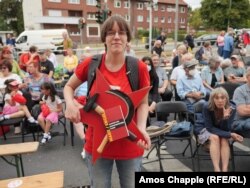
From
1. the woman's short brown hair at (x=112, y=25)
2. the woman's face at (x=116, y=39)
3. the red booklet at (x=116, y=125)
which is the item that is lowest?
the red booklet at (x=116, y=125)

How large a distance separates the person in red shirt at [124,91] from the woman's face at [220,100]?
7.98 feet

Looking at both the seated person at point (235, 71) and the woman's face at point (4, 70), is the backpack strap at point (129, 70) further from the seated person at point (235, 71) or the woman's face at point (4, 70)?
the seated person at point (235, 71)

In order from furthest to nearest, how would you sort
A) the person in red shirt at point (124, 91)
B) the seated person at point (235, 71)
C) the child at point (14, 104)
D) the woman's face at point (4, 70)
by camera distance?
the seated person at point (235, 71), the woman's face at point (4, 70), the child at point (14, 104), the person in red shirt at point (124, 91)

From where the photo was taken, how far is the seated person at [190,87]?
20.2 ft

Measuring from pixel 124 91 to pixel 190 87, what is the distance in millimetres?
4494

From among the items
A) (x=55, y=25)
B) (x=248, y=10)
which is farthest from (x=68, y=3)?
(x=248, y=10)

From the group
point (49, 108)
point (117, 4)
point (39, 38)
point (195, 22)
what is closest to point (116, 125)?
point (49, 108)

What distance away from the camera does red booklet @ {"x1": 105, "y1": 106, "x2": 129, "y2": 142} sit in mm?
1940

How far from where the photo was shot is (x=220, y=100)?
4305 mm

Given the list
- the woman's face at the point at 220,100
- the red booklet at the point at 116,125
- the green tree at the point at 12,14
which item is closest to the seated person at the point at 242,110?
the woman's face at the point at 220,100

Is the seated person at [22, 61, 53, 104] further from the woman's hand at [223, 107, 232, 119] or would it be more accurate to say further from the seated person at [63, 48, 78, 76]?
the woman's hand at [223, 107, 232, 119]

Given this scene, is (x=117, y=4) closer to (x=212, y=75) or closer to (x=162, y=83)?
(x=162, y=83)

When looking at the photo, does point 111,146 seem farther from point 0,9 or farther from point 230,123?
point 0,9

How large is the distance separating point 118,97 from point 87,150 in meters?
0.51
